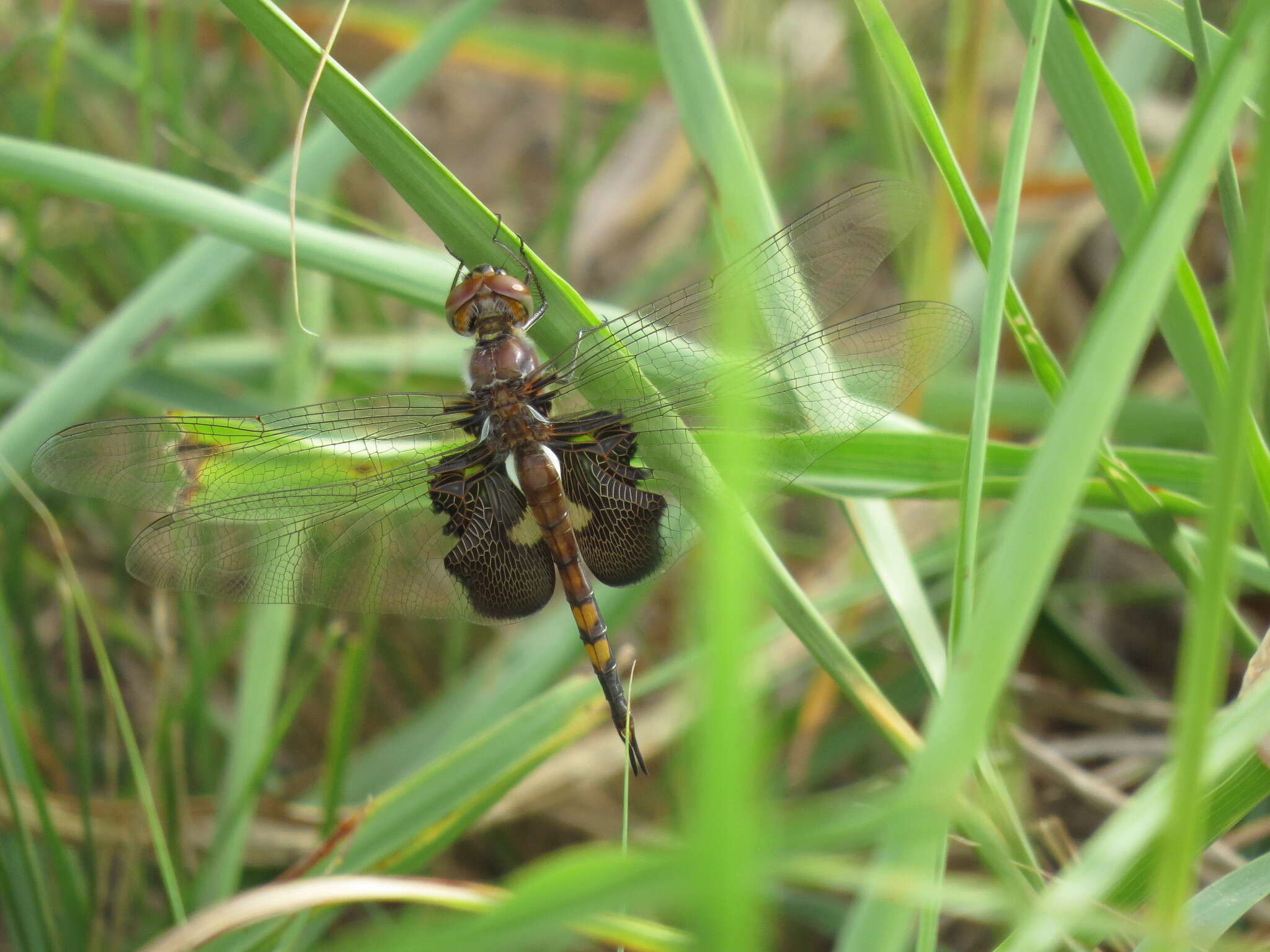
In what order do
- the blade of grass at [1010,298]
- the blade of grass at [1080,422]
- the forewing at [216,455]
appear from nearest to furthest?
1. the blade of grass at [1080,422]
2. the blade of grass at [1010,298]
3. the forewing at [216,455]

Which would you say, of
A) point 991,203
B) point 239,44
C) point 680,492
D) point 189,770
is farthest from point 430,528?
point 239,44

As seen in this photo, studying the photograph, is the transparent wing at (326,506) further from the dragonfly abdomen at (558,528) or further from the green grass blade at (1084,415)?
the green grass blade at (1084,415)

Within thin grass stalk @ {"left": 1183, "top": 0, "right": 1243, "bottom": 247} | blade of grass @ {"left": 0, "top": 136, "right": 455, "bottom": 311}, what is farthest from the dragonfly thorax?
thin grass stalk @ {"left": 1183, "top": 0, "right": 1243, "bottom": 247}

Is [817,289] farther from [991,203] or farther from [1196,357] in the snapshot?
[991,203]

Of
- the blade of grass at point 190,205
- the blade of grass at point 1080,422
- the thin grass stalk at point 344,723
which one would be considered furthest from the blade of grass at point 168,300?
the blade of grass at point 1080,422

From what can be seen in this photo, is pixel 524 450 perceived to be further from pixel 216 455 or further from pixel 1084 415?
pixel 1084 415

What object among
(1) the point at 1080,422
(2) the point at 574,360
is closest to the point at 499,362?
(2) the point at 574,360
